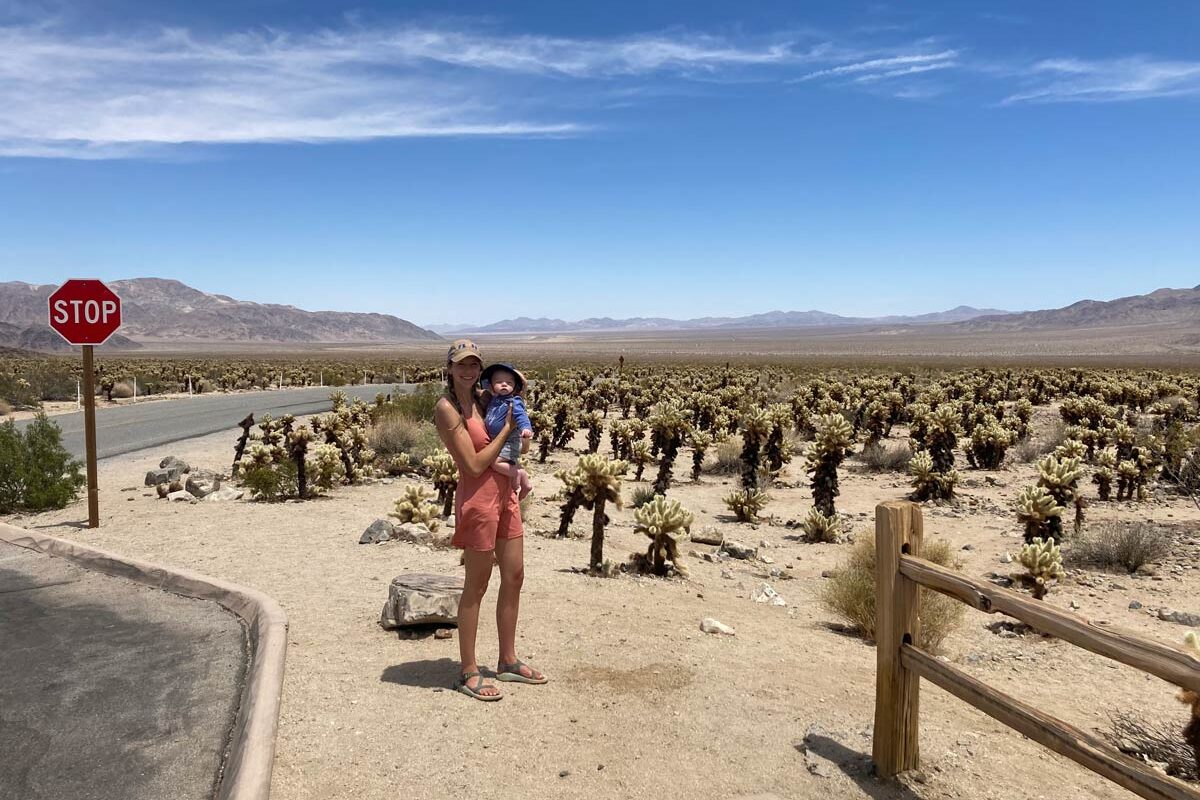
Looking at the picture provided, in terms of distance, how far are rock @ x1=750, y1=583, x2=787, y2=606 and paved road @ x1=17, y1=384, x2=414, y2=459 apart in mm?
13166

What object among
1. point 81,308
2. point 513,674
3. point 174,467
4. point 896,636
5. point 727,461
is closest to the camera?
point 896,636

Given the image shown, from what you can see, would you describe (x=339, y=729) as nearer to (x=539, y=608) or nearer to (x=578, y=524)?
(x=539, y=608)

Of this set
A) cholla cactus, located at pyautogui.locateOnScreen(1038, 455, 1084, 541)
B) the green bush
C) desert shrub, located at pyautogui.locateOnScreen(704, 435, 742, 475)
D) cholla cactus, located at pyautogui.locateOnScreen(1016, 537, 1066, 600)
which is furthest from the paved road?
cholla cactus, located at pyautogui.locateOnScreen(1038, 455, 1084, 541)

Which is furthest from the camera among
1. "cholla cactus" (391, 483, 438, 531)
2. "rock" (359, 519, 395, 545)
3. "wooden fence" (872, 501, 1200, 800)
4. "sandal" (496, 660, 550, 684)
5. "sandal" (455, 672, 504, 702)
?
"cholla cactus" (391, 483, 438, 531)

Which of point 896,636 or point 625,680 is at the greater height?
point 896,636

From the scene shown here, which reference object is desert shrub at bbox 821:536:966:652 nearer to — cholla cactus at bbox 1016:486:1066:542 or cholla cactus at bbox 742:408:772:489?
cholla cactus at bbox 1016:486:1066:542

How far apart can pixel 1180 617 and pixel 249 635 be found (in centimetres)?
897

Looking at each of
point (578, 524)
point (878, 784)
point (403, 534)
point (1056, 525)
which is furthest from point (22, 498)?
point (1056, 525)

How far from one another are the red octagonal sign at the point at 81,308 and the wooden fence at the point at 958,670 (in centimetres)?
930

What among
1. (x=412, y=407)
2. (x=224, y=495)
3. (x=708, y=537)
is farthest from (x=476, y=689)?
(x=412, y=407)

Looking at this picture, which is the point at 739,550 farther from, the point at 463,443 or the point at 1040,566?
the point at 463,443

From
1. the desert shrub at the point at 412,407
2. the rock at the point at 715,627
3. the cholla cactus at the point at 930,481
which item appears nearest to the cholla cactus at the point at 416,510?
the rock at the point at 715,627

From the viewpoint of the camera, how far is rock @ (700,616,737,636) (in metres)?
6.94

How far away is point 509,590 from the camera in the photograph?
5.03 m
